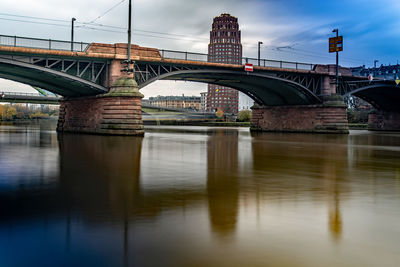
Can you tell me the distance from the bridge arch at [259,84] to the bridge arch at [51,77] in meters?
6.00

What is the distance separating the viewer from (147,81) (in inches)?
1645

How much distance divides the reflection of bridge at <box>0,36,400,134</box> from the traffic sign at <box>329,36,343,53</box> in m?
3.43

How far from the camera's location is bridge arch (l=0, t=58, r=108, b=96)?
113ft

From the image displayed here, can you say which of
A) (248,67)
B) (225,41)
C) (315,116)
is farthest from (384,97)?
(225,41)

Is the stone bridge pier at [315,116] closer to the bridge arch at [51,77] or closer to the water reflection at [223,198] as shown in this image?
the bridge arch at [51,77]

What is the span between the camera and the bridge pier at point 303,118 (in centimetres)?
5662

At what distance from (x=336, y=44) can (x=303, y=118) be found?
486 inches

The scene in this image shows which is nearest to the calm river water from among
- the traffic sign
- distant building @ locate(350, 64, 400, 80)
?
the traffic sign

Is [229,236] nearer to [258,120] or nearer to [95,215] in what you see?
[95,215]

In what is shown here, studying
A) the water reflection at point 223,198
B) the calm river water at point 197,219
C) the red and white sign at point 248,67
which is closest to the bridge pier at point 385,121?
the red and white sign at point 248,67

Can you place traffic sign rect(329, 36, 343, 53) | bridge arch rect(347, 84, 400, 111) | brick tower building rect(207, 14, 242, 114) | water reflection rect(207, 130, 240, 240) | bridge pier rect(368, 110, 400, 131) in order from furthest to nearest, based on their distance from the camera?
brick tower building rect(207, 14, 242, 114)
bridge pier rect(368, 110, 400, 131)
bridge arch rect(347, 84, 400, 111)
traffic sign rect(329, 36, 343, 53)
water reflection rect(207, 130, 240, 240)

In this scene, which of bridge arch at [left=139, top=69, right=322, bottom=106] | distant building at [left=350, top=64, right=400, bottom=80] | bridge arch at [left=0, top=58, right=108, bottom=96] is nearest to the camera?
bridge arch at [left=0, top=58, right=108, bottom=96]

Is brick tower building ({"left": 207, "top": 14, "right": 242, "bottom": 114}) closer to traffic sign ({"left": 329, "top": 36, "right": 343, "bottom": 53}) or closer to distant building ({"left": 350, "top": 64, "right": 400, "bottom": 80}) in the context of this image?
distant building ({"left": 350, "top": 64, "right": 400, "bottom": 80})

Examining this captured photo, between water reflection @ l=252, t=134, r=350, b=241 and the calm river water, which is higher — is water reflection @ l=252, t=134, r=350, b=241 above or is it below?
above
